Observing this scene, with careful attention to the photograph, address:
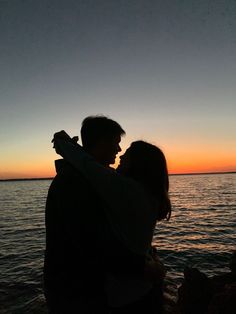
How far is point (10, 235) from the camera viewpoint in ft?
69.3

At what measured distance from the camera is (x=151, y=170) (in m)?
2.18

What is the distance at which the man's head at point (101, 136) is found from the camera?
227 centimetres

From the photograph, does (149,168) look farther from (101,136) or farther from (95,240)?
(95,240)

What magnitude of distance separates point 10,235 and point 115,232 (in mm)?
21398

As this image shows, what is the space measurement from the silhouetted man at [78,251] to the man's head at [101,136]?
1.35 ft

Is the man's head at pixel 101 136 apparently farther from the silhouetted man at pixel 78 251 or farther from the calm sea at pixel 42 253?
the calm sea at pixel 42 253

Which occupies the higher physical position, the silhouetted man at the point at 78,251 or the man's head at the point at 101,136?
the man's head at the point at 101,136

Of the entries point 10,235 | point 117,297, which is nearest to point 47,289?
point 117,297

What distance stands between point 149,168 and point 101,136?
1.46 feet

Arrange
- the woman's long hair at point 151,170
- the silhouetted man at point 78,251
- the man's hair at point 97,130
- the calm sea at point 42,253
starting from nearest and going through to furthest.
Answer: the silhouetted man at point 78,251 < the woman's long hair at point 151,170 < the man's hair at point 97,130 < the calm sea at point 42,253

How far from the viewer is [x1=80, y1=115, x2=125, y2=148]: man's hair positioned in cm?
226

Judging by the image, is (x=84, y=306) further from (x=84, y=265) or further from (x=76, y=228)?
(x=76, y=228)

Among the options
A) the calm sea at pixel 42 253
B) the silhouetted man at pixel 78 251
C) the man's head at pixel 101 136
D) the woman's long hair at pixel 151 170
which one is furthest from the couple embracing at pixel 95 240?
the calm sea at pixel 42 253

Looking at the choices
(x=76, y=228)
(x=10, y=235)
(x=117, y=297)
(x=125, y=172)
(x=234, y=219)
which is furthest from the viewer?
(x=234, y=219)
